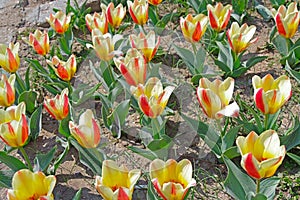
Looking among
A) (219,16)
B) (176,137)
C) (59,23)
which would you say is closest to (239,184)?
(176,137)

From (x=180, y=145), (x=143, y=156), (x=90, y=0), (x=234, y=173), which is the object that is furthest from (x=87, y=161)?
(x=90, y=0)

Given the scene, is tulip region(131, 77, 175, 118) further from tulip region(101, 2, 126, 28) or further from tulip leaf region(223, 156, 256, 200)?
tulip region(101, 2, 126, 28)

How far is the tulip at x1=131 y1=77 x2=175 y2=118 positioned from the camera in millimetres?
2332

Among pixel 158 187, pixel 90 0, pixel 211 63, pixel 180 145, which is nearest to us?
pixel 158 187

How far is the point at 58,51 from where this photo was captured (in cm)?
341

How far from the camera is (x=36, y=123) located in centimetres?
285

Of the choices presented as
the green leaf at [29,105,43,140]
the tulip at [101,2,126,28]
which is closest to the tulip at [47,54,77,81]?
the green leaf at [29,105,43,140]

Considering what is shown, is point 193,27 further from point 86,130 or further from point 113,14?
point 86,130

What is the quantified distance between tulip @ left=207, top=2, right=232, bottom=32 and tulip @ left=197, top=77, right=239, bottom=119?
673mm

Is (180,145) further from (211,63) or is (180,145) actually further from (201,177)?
(211,63)

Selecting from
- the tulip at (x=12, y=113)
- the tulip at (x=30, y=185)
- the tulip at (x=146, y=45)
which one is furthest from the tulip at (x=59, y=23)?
the tulip at (x=30, y=185)

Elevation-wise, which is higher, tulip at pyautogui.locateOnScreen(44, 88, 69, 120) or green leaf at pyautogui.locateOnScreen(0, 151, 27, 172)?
tulip at pyautogui.locateOnScreen(44, 88, 69, 120)

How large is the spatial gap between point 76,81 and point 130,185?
4.64 feet

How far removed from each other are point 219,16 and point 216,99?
88cm
